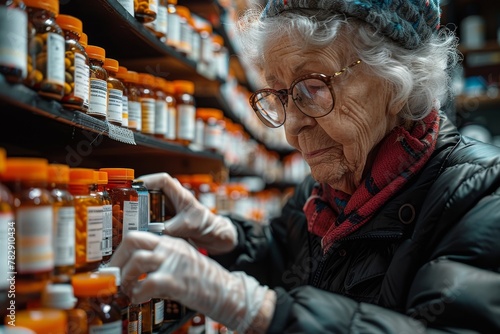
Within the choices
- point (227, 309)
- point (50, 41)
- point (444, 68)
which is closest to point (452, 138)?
point (444, 68)

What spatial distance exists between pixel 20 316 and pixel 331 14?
1.16m

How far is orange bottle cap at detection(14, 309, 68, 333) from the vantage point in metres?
0.80

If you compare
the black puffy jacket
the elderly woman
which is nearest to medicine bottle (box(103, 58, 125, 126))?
the elderly woman

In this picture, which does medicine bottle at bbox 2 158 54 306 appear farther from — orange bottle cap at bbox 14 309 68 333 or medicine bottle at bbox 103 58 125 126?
medicine bottle at bbox 103 58 125 126

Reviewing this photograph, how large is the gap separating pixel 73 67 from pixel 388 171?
3.08 feet

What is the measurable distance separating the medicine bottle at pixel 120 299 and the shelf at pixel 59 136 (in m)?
0.34

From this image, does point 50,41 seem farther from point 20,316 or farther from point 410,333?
point 410,333

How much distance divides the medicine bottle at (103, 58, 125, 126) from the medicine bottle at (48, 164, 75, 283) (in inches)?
15.1

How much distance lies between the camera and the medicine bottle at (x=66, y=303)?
2.91 ft

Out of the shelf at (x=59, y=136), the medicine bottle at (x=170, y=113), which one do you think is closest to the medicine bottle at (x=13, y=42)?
the shelf at (x=59, y=136)

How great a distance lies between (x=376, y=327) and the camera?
102 centimetres

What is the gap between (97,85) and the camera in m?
1.21

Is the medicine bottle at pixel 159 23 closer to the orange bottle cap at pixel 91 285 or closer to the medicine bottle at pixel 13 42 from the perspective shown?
the medicine bottle at pixel 13 42

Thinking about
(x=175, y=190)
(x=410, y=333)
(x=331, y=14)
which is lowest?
(x=410, y=333)
